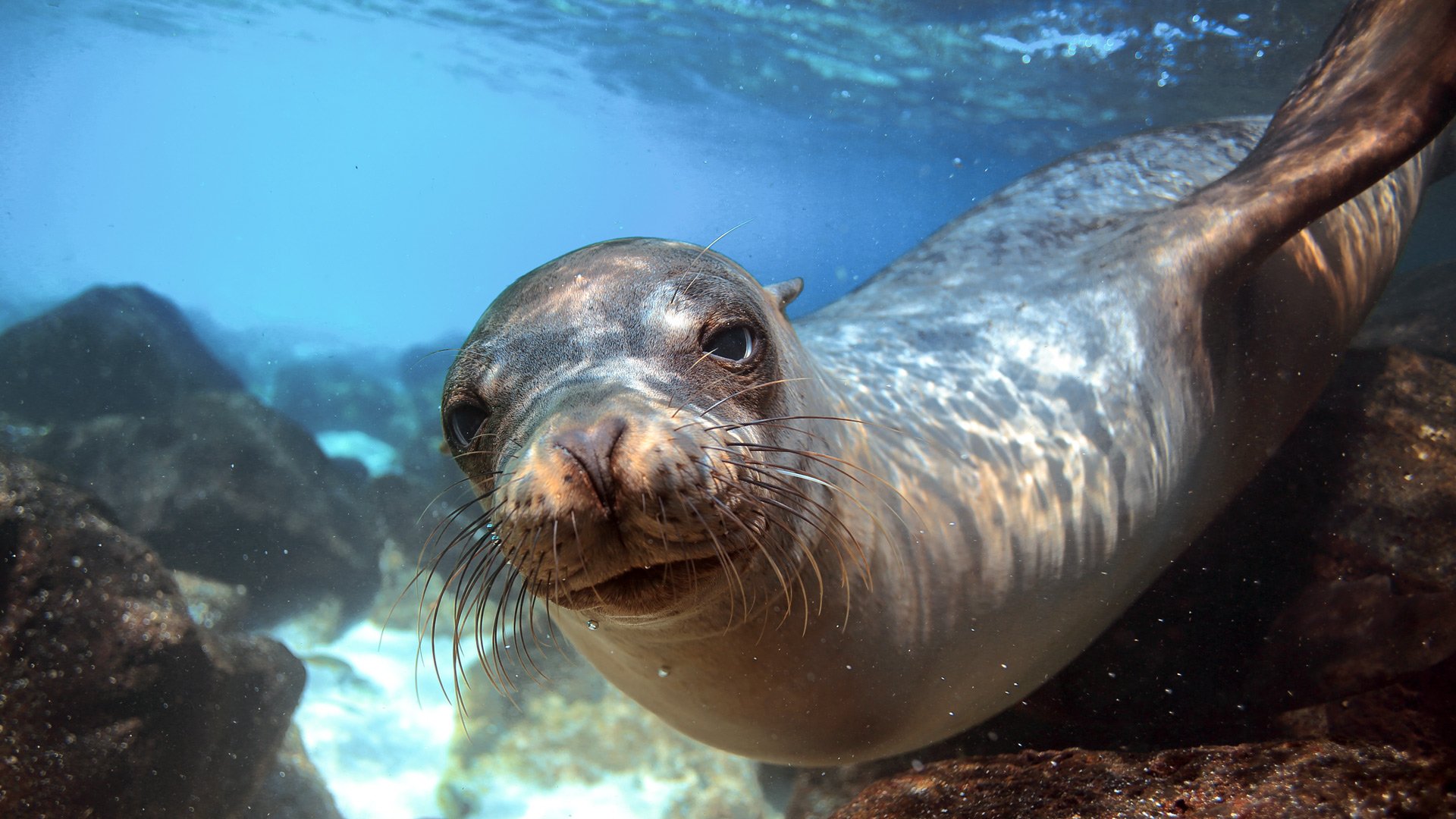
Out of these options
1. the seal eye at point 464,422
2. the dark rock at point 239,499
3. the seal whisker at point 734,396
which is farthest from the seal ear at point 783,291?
the dark rock at point 239,499

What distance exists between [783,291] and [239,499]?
7.87 meters

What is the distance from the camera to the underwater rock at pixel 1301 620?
6.48ft

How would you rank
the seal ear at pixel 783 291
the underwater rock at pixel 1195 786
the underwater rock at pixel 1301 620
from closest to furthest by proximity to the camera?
1. the underwater rock at pixel 1195 786
2. the underwater rock at pixel 1301 620
3. the seal ear at pixel 783 291

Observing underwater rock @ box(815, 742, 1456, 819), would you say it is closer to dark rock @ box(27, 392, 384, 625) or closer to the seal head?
the seal head

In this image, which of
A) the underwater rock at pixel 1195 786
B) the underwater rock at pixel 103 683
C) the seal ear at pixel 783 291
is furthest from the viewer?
the underwater rock at pixel 103 683

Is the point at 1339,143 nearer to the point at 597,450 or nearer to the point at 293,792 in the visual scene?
the point at 597,450

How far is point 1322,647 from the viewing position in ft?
7.23

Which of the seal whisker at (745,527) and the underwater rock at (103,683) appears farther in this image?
the underwater rock at (103,683)

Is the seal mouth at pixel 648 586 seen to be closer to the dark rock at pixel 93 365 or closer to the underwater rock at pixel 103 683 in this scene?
the underwater rock at pixel 103 683

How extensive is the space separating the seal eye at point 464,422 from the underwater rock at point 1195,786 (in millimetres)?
1255

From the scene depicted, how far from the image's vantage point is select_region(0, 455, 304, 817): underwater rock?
346cm

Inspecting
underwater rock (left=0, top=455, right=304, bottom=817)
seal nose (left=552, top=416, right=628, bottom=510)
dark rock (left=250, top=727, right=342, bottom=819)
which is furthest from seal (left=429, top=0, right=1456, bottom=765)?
dark rock (left=250, top=727, right=342, bottom=819)

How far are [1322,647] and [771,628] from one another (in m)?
1.77

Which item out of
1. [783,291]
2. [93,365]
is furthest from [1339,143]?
[93,365]
